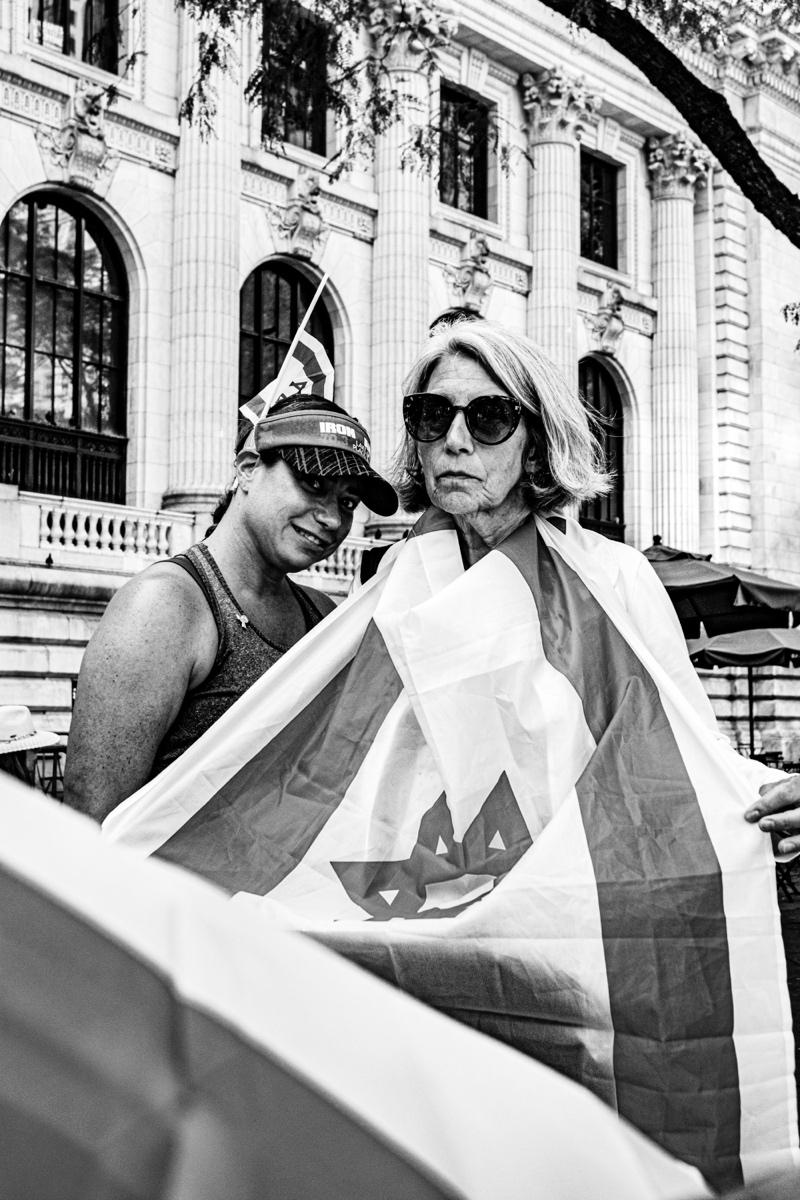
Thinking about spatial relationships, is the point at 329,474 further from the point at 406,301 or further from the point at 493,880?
the point at 406,301

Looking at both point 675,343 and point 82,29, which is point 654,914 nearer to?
point 82,29

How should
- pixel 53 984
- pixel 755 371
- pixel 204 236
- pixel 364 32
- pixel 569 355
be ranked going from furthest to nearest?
pixel 755 371, pixel 569 355, pixel 364 32, pixel 204 236, pixel 53 984

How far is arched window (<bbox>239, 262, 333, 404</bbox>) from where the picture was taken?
21328 mm

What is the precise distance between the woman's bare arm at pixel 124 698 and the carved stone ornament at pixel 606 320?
25.4 m

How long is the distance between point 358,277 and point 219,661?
20.9 metres

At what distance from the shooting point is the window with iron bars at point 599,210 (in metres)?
27.8

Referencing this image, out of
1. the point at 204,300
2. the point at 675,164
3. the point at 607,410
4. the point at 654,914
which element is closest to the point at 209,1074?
the point at 654,914

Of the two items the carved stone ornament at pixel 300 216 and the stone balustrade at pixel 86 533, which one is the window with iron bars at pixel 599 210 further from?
the stone balustrade at pixel 86 533

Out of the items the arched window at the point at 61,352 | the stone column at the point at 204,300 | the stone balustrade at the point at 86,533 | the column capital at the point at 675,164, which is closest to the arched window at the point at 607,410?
the column capital at the point at 675,164

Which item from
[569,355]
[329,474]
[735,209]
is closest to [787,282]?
[735,209]

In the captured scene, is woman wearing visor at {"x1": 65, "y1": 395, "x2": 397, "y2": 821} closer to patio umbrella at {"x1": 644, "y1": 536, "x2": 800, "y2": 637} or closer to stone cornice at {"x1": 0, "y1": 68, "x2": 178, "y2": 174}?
patio umbrella at {"x1": 644, "y1": 536, "x2": 800, "y2": 637}

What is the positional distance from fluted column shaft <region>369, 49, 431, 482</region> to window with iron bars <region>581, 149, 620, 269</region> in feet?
19.4

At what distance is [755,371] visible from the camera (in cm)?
2962

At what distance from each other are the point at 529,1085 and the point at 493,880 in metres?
1.28
